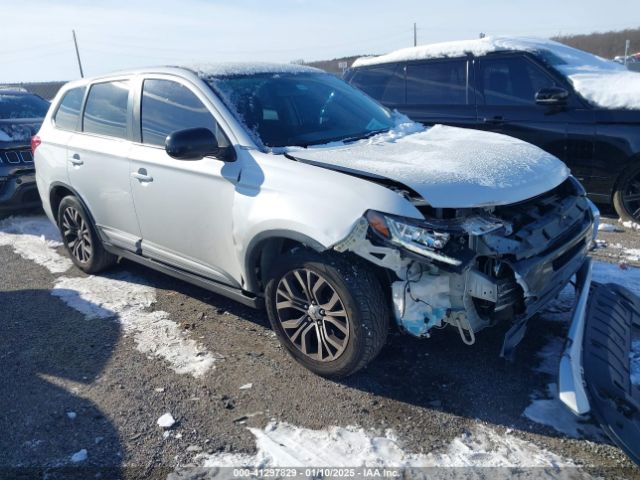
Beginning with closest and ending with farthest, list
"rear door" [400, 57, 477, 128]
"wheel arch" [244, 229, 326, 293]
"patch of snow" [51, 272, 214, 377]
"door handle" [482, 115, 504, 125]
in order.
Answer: "wheel arch" [244, 229, 326, 293]
"patch of snow" [51, 272, 214, 377]
"door handle" [482, 115, 504, 125]
"rear door" [400, 57, 477, 128]

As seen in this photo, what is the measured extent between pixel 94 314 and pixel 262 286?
1.74m

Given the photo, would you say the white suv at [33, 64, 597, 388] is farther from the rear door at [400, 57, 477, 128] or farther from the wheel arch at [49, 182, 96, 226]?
the rear door at [400, 57, 477, 128]

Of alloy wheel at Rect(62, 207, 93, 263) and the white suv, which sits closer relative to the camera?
the white suv

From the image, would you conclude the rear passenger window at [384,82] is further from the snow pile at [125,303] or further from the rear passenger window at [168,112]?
the snow pile at [125,303]

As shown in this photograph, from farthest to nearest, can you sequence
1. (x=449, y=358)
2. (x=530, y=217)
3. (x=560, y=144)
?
(x=560, y=144), (x=449, y=358), (x=530, y=217)

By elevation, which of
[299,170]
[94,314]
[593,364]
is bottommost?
[94,314]

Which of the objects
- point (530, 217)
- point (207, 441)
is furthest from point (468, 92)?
point (207, 441)

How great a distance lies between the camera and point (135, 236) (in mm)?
4336

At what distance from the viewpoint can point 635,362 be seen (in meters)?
3.18

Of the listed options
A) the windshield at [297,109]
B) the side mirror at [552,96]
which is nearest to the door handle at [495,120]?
the side mirror at [552,96]

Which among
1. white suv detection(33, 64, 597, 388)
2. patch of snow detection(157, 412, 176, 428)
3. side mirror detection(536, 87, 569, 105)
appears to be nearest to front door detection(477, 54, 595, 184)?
side mirror detection(536, 87, 569, 105)

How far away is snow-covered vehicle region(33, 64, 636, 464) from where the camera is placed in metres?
2.75

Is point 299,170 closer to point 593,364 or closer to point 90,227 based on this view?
point 593,364

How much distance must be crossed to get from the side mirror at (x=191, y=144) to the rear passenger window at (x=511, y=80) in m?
4.20
